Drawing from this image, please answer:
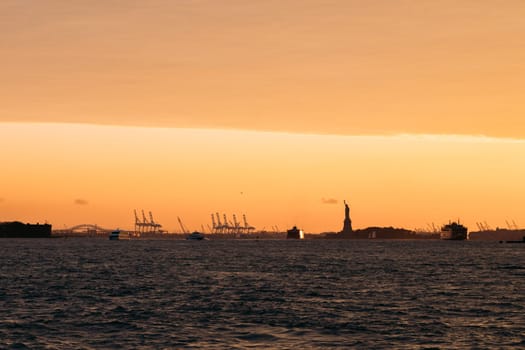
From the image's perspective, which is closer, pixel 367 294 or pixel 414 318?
pixel 414 318

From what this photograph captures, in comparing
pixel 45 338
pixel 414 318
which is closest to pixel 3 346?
pixel 45 338

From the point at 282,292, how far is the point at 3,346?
45972 mm

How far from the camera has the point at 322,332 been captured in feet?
204

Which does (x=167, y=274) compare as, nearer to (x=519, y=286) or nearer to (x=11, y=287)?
(x=11, y=287)

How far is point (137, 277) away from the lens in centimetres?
12438

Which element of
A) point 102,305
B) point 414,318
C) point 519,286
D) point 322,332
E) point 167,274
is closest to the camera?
point 322,332

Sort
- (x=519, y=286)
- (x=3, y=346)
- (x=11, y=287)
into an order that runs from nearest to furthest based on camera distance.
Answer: (x=3, y=346), (x=11, y=287), (x=519, y=286)

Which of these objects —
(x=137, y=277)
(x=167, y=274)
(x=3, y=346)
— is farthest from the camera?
(x=167, y=274)

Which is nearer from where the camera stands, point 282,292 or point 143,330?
point 143,330

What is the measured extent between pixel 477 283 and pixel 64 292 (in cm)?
5690

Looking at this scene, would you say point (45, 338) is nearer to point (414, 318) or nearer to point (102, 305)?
point (102, 305)

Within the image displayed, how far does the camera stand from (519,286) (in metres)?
109

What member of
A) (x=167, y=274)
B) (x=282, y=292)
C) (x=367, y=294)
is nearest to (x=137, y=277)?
(x=167, y=274)

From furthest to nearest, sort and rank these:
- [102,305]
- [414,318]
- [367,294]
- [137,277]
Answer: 1. [137,277]
2. [367,294]
3. [102,305]
4. [414,318]
